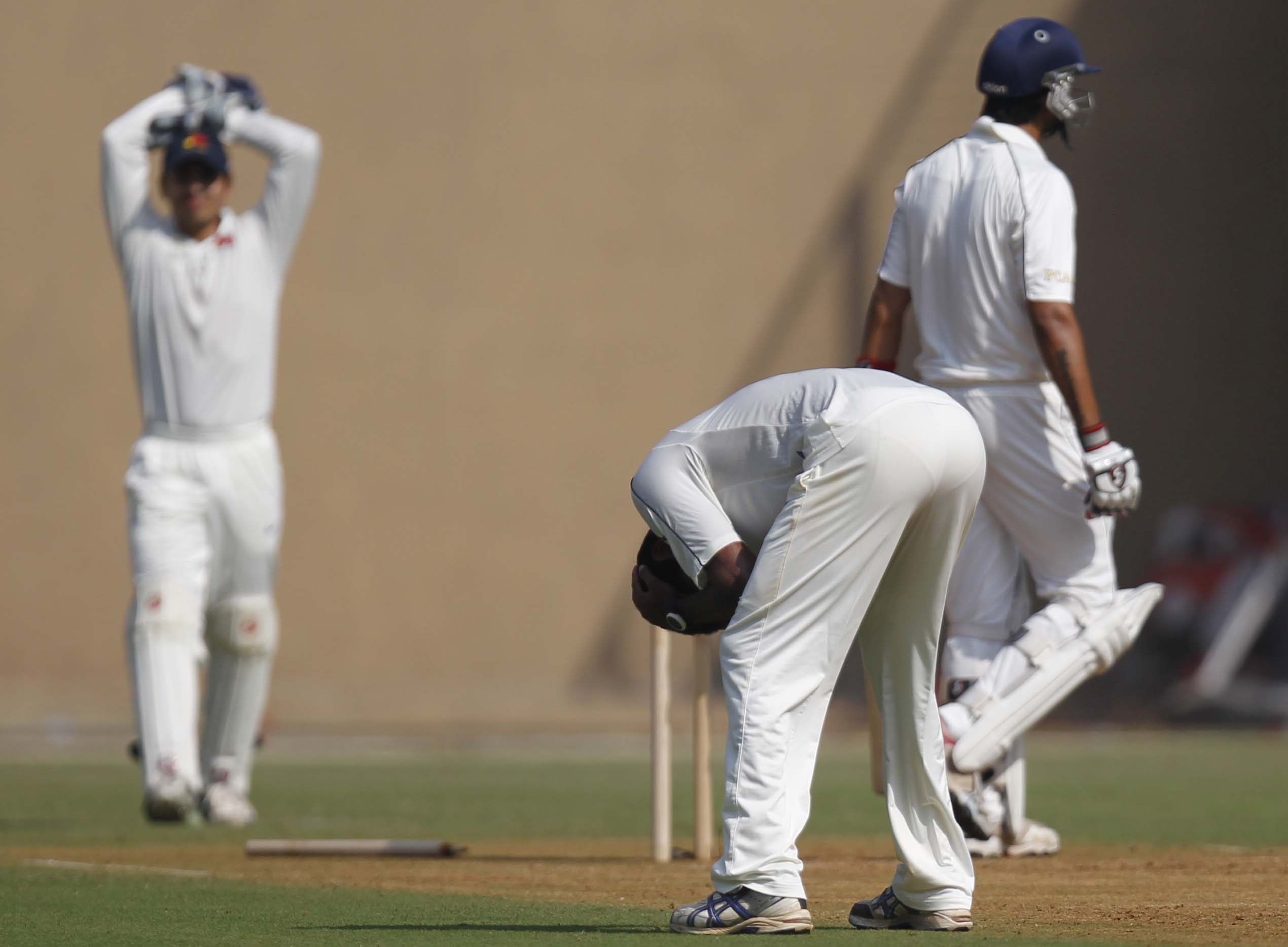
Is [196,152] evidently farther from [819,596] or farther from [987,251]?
[819,596]

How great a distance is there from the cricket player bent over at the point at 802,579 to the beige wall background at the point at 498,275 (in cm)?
1026

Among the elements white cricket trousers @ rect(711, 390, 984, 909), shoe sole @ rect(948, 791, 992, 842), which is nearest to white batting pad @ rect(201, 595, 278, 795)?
shoe sole @ rect(948, 791, 992, 842)

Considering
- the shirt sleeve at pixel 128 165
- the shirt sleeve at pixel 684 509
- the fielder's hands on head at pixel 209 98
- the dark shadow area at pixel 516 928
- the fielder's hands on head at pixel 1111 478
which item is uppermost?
the fielder's hands on head at pixel 209 98

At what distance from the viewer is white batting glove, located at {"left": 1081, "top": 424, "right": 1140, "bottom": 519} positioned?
5.95 meters

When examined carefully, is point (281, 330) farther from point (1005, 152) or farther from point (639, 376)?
point (1005, 152)

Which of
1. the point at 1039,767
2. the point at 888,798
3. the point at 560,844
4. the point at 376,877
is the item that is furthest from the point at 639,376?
the point at 888,798

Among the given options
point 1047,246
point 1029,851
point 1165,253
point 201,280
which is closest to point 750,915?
point 1029,851

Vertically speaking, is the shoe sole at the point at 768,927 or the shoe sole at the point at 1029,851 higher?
the shoe sole at the point at 768,927

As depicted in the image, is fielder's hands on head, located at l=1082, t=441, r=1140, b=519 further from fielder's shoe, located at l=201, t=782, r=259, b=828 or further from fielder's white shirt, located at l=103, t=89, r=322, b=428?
fielder's shoe, located at l=201, t=782, r=259, b=828

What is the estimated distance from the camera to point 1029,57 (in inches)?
249

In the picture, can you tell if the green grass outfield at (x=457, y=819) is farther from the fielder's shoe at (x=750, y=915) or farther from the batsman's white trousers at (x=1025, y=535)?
the batsman's white trousers at (x=1025, y=535)

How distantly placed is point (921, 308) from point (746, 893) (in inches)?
112

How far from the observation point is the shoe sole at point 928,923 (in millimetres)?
4133

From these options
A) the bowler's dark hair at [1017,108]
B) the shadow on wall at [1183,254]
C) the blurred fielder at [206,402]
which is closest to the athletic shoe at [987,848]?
the bowler's dark hair at [1017,108]
